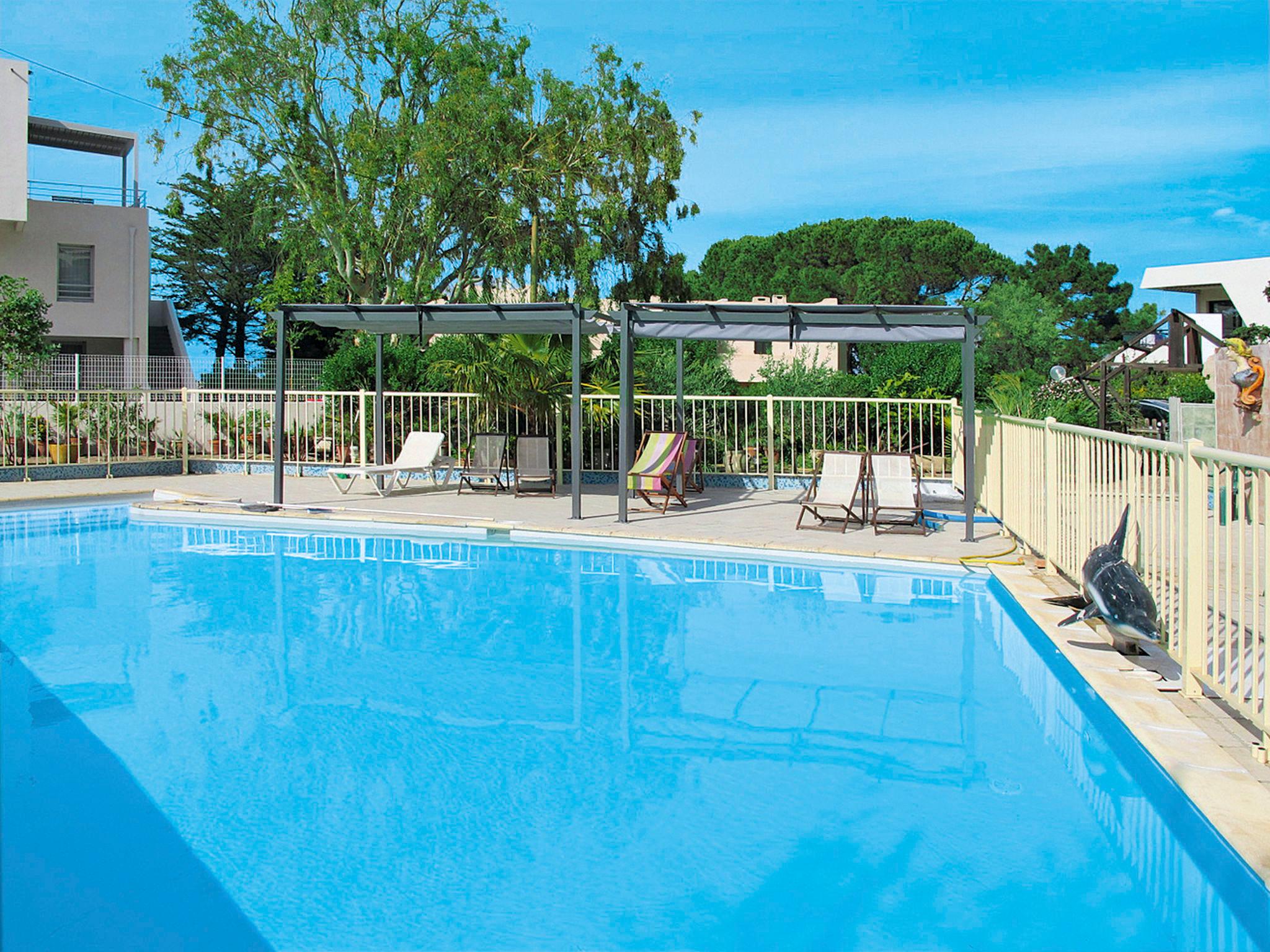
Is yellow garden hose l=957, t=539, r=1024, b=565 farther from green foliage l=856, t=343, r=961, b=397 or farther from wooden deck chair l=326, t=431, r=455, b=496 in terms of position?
green foliage l=856, t=343, r=961, b=397

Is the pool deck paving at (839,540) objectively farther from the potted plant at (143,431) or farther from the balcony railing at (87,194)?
the balcony railing at (87,194)

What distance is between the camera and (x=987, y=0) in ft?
52.9

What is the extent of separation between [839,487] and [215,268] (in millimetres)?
33146

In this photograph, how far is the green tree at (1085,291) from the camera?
42.6m

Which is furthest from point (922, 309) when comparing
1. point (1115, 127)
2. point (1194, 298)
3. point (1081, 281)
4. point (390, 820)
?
point (1194, 298)

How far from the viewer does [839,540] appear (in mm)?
10086

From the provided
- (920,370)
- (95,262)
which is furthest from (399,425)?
(95,262)

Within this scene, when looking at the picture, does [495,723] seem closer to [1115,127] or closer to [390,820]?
[390,820]

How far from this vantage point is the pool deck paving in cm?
372

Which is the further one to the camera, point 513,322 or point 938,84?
point 938,84

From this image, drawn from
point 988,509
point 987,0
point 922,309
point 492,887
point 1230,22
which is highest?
point 987,0

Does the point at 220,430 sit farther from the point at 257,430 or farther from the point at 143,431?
the point at 143,431

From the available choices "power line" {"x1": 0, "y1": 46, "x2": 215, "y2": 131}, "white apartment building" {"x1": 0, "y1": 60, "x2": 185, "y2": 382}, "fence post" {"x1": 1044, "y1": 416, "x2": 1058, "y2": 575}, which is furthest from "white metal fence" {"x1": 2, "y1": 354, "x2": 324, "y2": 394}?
"fence post" {"x1": 1044, "y1": 416, "x2": 1058, "y2": 575}

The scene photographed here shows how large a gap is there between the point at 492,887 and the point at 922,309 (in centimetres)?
810
